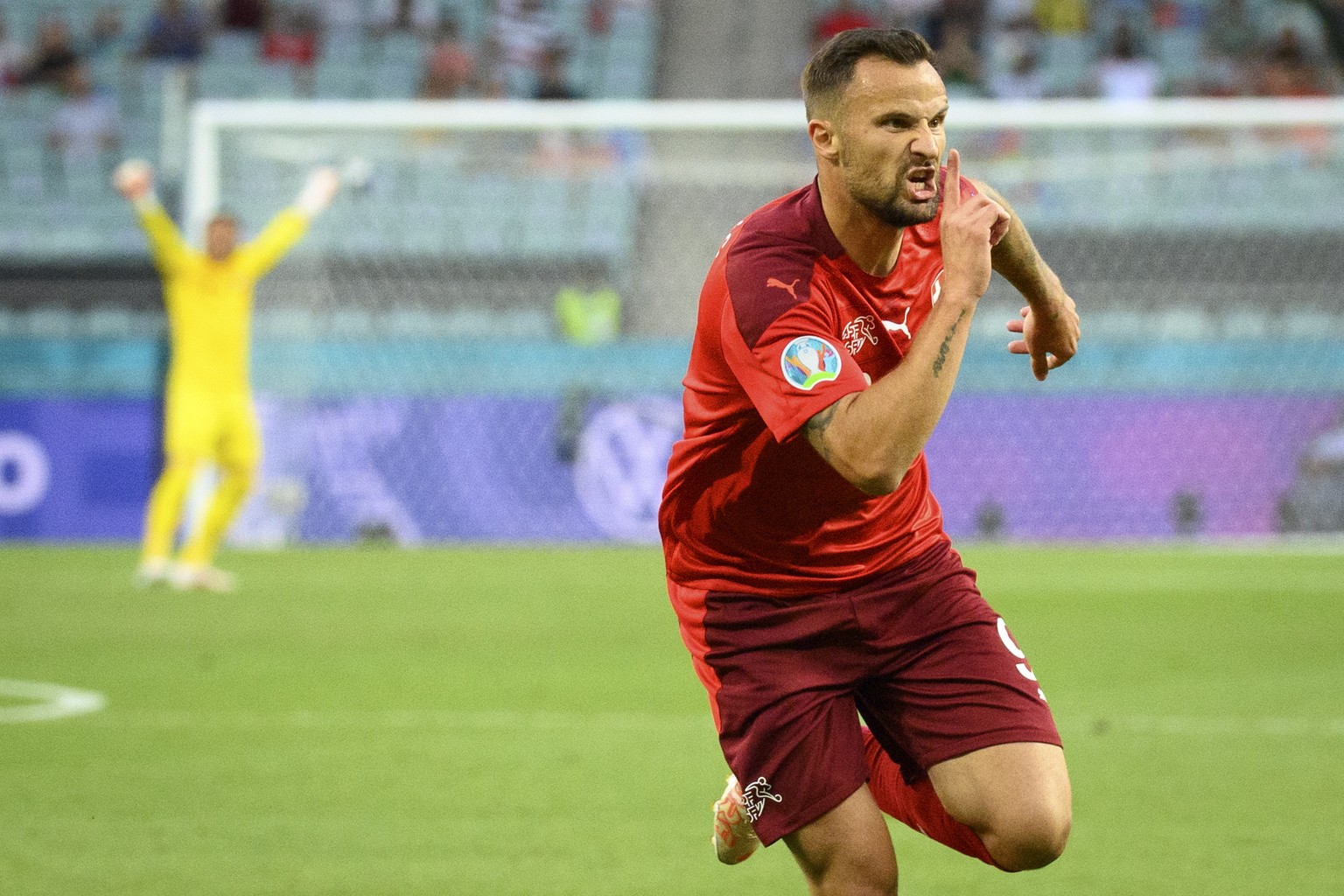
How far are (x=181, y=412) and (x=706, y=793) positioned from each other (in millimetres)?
6786

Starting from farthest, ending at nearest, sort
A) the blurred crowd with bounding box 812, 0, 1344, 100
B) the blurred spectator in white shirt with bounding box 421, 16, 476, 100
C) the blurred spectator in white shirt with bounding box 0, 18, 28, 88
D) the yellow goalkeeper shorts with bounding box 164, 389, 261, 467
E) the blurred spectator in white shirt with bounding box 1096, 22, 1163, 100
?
the blurred spectator in white shirt with bounding box 0, 18, 28, 88 → the blurred spectator in white shirt with bounding box 421, 16, 476, 100 → the blurred crowd with bounding box 812, 0, 1344, 100 → the blurred spectator in white shirt with bounding box 1096, 22, 1163, 100 → the yellow goalkeeper shorts with bounding box 164, 389, 261, 467

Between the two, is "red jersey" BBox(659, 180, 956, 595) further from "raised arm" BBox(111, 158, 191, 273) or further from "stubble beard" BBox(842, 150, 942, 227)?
"raised arm" BBox(111, 158, 191, 273)

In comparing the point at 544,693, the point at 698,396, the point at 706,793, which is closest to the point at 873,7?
the point at 544,693

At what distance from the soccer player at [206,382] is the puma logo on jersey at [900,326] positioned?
8.45 m

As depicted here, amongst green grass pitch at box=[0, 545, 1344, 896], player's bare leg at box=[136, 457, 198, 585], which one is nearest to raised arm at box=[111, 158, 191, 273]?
player's bare leg at box=[136, 457, 198, 585]

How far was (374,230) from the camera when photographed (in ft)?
50.6

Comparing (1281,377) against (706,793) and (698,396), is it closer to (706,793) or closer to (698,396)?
(706,793)

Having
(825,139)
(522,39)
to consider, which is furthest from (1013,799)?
(522,39)

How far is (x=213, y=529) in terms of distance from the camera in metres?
11.6

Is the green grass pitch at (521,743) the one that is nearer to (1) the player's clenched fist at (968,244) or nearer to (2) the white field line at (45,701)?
(2) the white field line at (45,701)

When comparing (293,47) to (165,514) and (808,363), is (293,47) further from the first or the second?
(808,363)

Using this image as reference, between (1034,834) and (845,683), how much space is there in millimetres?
468

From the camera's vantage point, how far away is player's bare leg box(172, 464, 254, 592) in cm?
1156

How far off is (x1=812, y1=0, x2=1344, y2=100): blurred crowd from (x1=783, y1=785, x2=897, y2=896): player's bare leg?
15.2 meters
